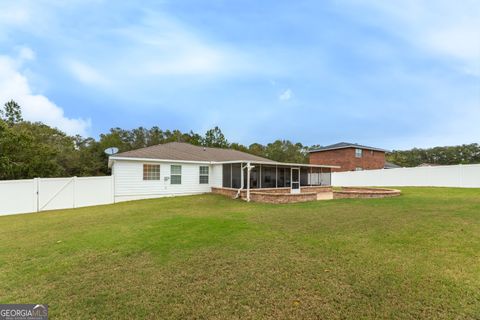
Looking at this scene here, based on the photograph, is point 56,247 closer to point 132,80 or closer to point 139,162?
point 139,162

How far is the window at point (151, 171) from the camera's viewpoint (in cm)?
1436

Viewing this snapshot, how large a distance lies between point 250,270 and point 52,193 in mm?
11576

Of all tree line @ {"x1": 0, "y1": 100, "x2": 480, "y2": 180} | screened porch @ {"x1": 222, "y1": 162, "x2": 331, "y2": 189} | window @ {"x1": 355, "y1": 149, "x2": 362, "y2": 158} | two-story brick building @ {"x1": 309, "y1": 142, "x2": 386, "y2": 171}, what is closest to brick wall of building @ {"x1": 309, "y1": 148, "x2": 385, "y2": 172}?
two-story brick building @ {"x1": 309, "y1": 142, "x2": 386, "y2": 171}

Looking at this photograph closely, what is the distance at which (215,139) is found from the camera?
38.3 metres

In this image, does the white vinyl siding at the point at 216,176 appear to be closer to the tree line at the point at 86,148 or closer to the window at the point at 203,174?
the window at the point at 203,174

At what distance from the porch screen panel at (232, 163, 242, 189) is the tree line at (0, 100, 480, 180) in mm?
13614

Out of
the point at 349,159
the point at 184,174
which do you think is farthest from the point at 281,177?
the point at 349,159

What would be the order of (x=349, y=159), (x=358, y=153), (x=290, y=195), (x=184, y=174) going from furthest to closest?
(x=358, y=153)
(x=349, y=159)
(x=184, y=174)
(x=290, y=195)

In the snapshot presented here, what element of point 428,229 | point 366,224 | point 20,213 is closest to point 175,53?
point 20,213

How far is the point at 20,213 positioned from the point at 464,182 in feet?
84.6

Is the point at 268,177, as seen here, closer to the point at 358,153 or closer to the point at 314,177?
the point at 314,177

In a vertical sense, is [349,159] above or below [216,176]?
above

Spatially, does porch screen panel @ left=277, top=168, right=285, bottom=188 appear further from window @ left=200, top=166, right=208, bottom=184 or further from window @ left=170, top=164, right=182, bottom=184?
window @ left=170, top=164, right=182, bottom=184

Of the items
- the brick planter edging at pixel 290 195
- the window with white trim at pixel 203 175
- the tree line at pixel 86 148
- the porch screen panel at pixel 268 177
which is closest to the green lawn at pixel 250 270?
the brick planter edging at pixel 290 195
